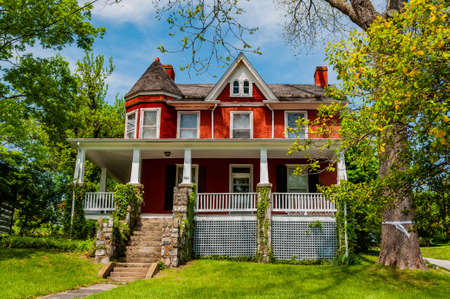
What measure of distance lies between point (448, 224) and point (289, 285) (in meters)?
4.81

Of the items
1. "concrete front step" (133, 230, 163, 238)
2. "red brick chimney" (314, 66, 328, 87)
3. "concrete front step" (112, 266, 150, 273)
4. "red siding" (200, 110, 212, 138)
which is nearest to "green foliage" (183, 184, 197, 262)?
"concrete front step" (133, 230, 163, 238)

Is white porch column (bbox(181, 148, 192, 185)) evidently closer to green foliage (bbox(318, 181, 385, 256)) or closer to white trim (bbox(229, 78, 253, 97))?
white trim (bbox(229, 78, 253, 97))

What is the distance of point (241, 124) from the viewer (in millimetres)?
19625

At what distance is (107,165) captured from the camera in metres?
20.4

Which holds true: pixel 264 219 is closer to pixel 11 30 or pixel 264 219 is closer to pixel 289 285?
pixel 289 285

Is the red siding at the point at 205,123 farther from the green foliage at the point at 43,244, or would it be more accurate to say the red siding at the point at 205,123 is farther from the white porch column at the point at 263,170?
the green foliage at the point at 43,244

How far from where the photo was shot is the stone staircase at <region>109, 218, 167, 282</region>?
1164 centimetres

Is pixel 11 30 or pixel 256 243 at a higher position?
pixel 11 30

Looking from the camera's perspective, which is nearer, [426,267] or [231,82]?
[426,267]

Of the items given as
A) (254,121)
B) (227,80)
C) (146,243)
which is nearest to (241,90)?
(227,80)

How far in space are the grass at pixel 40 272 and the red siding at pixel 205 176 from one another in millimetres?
5743

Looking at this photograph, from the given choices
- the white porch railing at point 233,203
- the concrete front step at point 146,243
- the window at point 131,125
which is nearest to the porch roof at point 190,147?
the window at point 131,125

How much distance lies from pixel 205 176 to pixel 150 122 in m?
3.93

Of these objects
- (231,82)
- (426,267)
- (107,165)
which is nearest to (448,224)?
(426,267)
